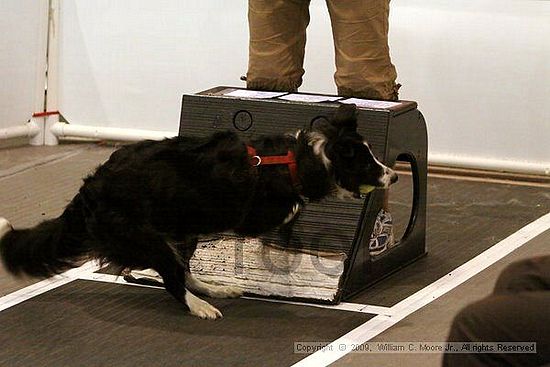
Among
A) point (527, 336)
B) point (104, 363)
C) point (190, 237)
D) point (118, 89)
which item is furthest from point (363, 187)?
point (118, 89)

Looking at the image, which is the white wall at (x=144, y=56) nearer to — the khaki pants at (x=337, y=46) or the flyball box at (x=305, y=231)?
the khaki pants at (x=337, y=46)

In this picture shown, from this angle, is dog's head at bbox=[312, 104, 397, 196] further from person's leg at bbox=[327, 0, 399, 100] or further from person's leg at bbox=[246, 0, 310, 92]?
person's leg at bbox=[246, 0, 310, 92]

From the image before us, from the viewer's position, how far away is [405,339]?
3.04 metres

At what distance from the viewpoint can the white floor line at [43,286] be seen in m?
3.32

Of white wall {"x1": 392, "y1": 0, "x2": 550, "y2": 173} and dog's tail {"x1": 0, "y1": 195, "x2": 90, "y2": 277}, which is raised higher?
white wall {"x1": 392, "y1": 0, "x2": 550, "y2": 173}

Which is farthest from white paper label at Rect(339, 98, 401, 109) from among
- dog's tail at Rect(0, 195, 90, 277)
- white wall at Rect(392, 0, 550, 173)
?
white wall at Rect(392, 0, 550, 173)

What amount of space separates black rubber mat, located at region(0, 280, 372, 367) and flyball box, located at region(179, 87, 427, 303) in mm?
101

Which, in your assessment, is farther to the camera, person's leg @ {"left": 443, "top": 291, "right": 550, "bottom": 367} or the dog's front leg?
the dog's front leg

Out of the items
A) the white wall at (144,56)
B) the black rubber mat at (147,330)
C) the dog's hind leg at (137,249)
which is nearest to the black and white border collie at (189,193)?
the dog's hind leg at (137,249)

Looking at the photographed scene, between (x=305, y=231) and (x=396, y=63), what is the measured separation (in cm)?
185

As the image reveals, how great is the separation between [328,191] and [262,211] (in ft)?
0.68

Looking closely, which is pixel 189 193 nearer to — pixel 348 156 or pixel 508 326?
pixel 348 156

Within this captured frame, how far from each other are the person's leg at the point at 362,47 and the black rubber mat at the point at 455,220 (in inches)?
24.2

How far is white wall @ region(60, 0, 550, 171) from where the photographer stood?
16.0 feet
